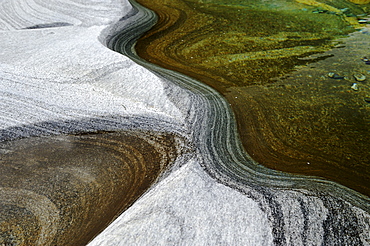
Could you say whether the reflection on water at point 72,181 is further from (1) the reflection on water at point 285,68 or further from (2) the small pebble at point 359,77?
(2) the small pebble at point 359,77

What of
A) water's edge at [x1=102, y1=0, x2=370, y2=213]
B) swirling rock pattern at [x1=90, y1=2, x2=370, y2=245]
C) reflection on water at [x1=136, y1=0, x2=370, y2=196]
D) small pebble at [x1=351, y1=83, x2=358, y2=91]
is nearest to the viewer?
swirling rock pattern at [x1=90, y1=2, x2=370, y2=245]

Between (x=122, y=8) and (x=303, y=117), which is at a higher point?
(x=122, y=8)

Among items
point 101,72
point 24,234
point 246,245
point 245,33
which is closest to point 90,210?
point 24,234

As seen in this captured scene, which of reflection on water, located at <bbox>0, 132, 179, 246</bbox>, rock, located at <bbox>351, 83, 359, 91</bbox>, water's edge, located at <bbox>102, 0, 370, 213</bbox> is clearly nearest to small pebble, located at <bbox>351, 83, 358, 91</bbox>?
rock, located at <bbox>351, 83, 359, 91</bbox>

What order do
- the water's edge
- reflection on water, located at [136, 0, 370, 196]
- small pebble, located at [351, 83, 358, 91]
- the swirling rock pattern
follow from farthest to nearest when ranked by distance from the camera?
1. small pebble, located at [351, 83, 358, 91]
2. reflection on water, located at [136, 0, 370, 196]
3. the water's edge
4. the swirling rock pattern

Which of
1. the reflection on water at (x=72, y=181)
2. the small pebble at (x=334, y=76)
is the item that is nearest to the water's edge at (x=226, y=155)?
the reflection on water at (x=72, y=181)

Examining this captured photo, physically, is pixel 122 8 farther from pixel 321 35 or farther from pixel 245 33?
pixel 321 35

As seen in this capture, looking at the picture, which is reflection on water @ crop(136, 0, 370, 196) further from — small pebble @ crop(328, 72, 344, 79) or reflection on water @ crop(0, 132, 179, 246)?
reflection on water @ crop(0, 132, 179, 246)
